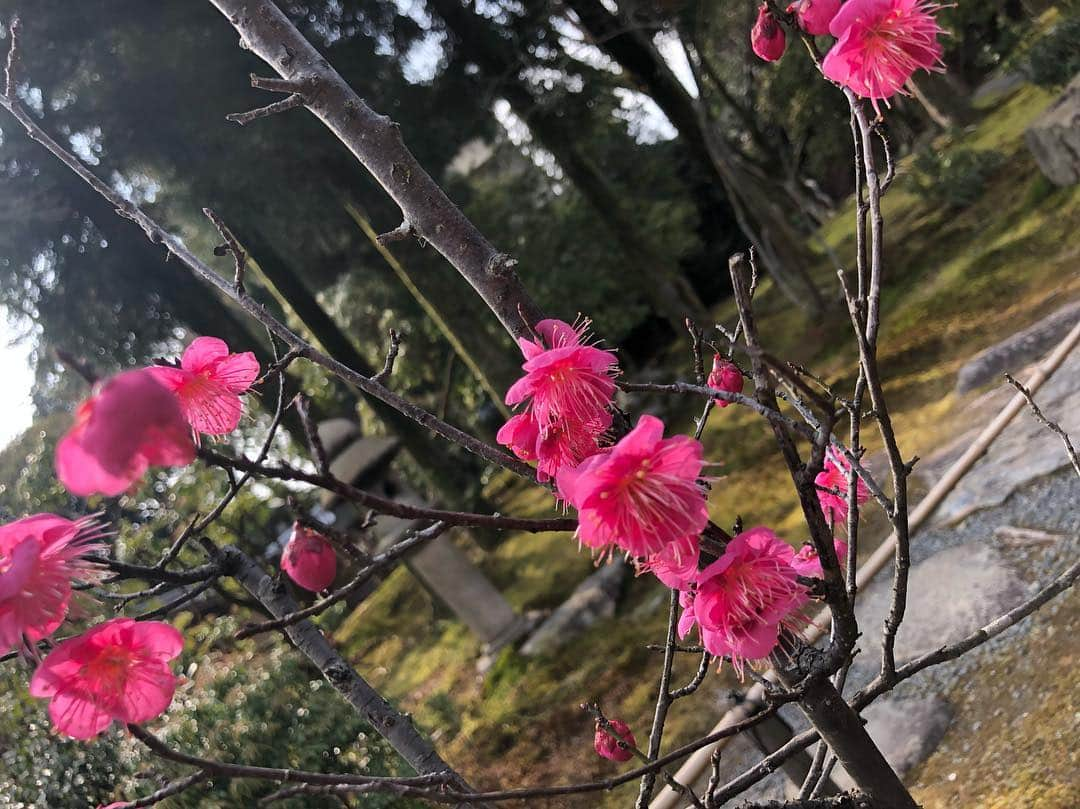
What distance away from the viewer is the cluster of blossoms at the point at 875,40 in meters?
1.03

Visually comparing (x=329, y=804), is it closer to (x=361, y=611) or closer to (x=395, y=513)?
(x=395, y=513)

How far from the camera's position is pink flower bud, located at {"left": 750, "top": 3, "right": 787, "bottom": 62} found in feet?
4.07

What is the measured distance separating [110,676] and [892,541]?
226 cm

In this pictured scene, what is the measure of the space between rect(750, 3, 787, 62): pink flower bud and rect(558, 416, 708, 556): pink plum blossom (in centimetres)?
79

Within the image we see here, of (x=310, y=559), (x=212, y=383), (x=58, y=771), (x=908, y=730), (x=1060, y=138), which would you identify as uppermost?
(x=212, y=383)

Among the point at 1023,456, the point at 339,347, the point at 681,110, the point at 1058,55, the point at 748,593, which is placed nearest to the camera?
the point at 748,593

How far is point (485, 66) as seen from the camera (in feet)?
23.5

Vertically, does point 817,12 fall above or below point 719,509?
above

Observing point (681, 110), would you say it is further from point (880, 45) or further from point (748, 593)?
point (748, 593)

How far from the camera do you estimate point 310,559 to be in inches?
43.7

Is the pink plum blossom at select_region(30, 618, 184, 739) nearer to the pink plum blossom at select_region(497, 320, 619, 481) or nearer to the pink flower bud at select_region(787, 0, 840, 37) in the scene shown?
the pink plum blossom at select_region(497, 320, 619, 481)

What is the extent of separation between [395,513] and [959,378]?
4.37 m

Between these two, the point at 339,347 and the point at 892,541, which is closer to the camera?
the point at 892,541

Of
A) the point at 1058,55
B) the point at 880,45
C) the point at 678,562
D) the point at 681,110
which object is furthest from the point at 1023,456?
the point at 681,110
